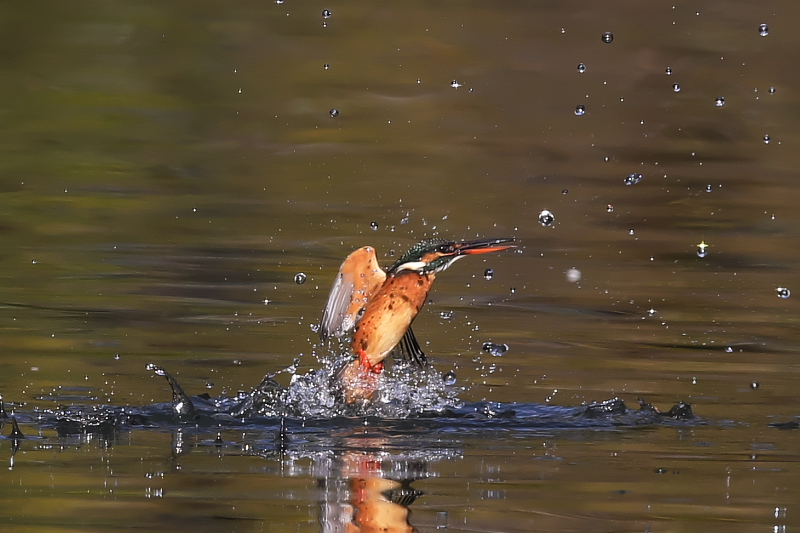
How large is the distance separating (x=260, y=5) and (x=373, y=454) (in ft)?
47.5

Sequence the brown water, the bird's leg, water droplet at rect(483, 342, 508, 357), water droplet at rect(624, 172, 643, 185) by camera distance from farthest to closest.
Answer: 1. water droplet at rect(624, 172, 643, 185)
2. water droplet at rect(483, 342, 508, 357)
3. the bird's leg
4. the brown water

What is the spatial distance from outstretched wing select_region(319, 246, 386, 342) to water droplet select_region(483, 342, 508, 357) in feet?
2.39

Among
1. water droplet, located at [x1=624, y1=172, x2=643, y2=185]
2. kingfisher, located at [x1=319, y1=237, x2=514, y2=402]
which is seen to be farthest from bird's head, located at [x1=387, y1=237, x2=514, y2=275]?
water droplet, located at [x1=624, y1=172, x2=643, y2=185]

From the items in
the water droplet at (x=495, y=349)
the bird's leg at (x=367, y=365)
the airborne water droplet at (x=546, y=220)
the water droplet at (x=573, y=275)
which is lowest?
the bird's leg at (x=367, y=365)

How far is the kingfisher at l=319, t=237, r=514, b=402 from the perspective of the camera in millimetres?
7371

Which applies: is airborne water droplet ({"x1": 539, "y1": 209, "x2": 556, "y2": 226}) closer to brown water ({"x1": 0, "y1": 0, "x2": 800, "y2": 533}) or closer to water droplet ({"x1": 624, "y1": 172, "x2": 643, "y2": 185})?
brown water ({"x1": 0, "y1": 0, "x2": 800, "y2": 533})

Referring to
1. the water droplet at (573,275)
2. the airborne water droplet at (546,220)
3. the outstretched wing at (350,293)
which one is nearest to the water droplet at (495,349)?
the outstretched wing at (350,293)

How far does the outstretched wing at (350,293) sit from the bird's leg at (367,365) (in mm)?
117

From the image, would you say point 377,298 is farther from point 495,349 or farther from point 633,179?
point 633,179

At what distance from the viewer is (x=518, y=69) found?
17.6 m

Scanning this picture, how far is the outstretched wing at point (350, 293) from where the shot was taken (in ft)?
24.2

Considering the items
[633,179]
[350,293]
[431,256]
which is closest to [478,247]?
[431,256]

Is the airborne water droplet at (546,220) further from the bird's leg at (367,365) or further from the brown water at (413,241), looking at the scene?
the bird's leg at (367,365)

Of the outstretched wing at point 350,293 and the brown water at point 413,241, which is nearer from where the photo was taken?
the brown water at point 413,241
